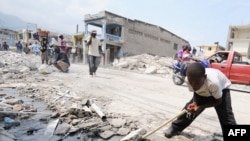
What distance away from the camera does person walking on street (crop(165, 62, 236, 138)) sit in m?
2.58

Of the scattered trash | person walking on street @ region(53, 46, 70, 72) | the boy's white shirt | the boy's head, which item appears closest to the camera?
the boy's head

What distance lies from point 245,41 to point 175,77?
26.5 metres

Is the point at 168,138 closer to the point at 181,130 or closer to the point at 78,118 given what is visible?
the point at 181,130

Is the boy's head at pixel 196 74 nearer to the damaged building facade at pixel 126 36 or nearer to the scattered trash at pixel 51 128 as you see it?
the scattered trash at pixel 51 128

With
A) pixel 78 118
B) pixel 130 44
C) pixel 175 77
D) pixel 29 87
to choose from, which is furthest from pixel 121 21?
pixel 78 118

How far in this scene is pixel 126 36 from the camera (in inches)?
1015

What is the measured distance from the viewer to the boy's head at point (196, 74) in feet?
8.30

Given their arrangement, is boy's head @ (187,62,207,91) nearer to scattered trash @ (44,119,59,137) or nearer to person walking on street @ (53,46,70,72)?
scattered trash @ (44,119,59,137)

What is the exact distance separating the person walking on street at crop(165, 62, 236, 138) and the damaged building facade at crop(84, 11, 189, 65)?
18279 mm

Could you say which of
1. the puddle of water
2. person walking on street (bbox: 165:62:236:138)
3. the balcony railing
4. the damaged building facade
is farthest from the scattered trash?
the balcony railing

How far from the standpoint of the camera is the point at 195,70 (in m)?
2.53

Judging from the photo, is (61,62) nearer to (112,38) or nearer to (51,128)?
(51,128)

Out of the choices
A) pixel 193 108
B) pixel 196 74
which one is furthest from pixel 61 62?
pixel 196 74

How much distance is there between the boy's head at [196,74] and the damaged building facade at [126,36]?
742 inches
